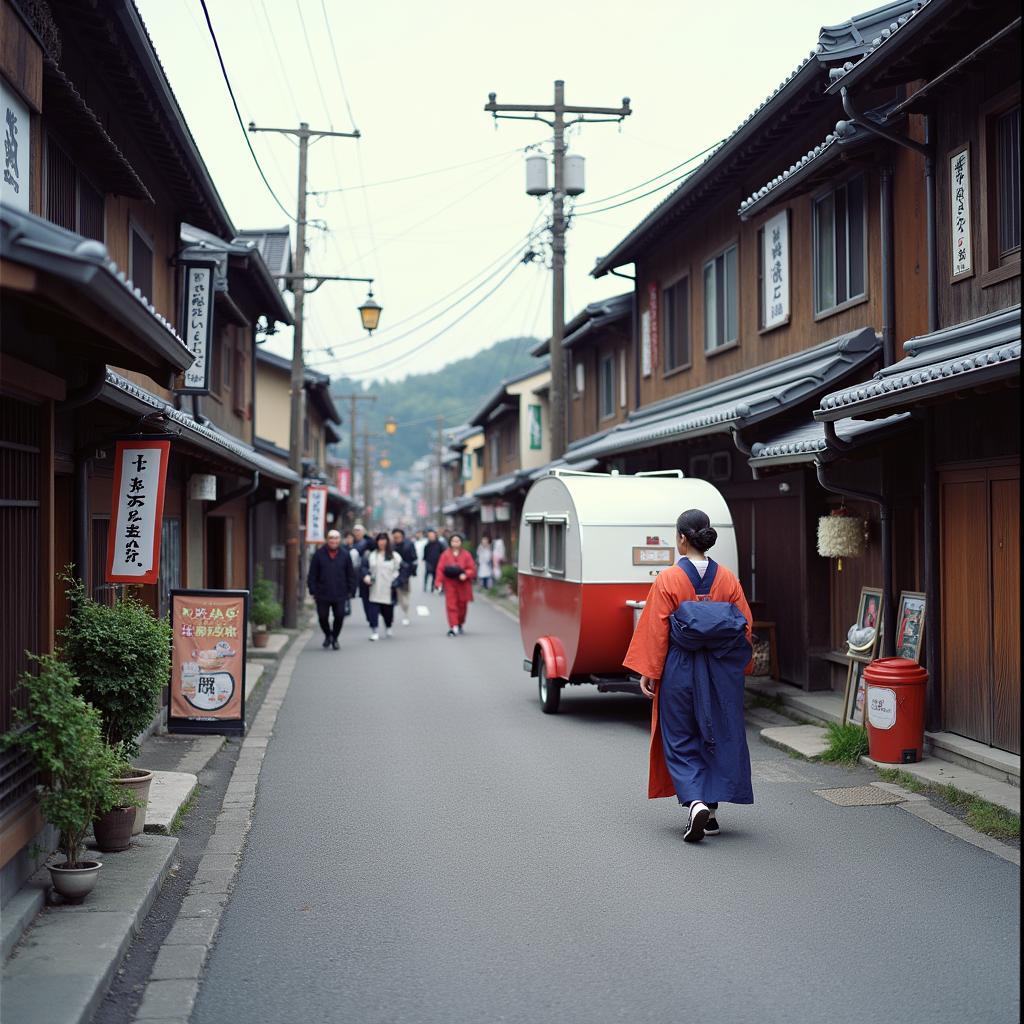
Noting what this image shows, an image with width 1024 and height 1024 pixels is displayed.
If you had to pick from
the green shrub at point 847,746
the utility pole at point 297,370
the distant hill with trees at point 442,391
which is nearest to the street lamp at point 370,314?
the utility pole at point 297,370

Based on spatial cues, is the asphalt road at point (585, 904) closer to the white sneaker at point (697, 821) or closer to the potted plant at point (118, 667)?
the white sneaker at point (697, 821)

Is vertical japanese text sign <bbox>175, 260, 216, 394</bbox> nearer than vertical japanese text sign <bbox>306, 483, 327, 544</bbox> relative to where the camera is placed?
Yes

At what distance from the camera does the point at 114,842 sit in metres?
6.77

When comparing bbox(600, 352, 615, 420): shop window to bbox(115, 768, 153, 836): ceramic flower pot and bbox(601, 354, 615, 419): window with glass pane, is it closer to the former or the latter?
bbox(601, 354, 615, 419): window with glass pane

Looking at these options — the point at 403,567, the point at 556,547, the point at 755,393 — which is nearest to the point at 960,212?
the point at 755,393

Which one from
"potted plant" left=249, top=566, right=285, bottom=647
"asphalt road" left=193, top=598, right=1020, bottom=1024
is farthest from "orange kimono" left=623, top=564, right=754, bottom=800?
"potted plant" left=249, top=566, right=285, bottom=647

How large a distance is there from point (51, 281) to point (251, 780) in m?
6.53

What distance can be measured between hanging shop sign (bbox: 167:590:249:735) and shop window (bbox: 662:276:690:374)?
10.1m

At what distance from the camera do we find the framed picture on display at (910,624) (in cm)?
1030

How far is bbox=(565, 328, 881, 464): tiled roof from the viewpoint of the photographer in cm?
1209

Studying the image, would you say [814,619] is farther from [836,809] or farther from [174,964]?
[174,964]

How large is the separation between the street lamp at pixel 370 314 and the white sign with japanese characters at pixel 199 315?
28.0 ft

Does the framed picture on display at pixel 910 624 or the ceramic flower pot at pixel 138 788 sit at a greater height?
the framed picture on display at pixel 910 624

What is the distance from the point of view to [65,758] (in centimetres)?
580
